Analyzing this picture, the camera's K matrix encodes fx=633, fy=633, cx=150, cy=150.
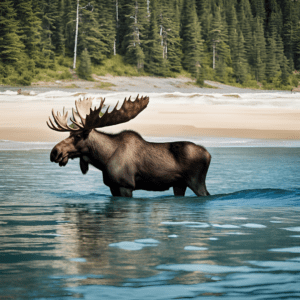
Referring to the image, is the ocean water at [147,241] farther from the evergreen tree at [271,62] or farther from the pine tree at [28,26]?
the evergreen tree at [271,62]

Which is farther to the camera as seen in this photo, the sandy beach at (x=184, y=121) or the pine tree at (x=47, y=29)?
the pine tree at (x=47, y=29)

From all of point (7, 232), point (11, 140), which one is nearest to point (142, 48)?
point (11, 140)

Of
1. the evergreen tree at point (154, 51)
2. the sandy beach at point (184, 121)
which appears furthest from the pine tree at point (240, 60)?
the sandy beach at point (184, 121)

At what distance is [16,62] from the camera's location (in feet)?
182

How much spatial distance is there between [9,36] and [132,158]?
4937cm

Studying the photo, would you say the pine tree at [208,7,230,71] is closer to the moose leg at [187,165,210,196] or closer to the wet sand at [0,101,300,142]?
the wet sand at [0,101,300,142]

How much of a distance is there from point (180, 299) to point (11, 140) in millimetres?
18421

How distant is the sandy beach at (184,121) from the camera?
24.1m

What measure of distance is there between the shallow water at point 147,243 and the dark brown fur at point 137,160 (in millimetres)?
262

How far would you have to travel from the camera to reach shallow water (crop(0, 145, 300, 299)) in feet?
14.2

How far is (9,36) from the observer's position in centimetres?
5581

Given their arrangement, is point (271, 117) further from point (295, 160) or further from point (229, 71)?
point (229, 71)

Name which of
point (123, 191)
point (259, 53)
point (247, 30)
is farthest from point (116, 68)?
point (123, 191)

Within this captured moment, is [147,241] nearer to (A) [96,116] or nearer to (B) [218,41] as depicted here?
(A) [96,116]
